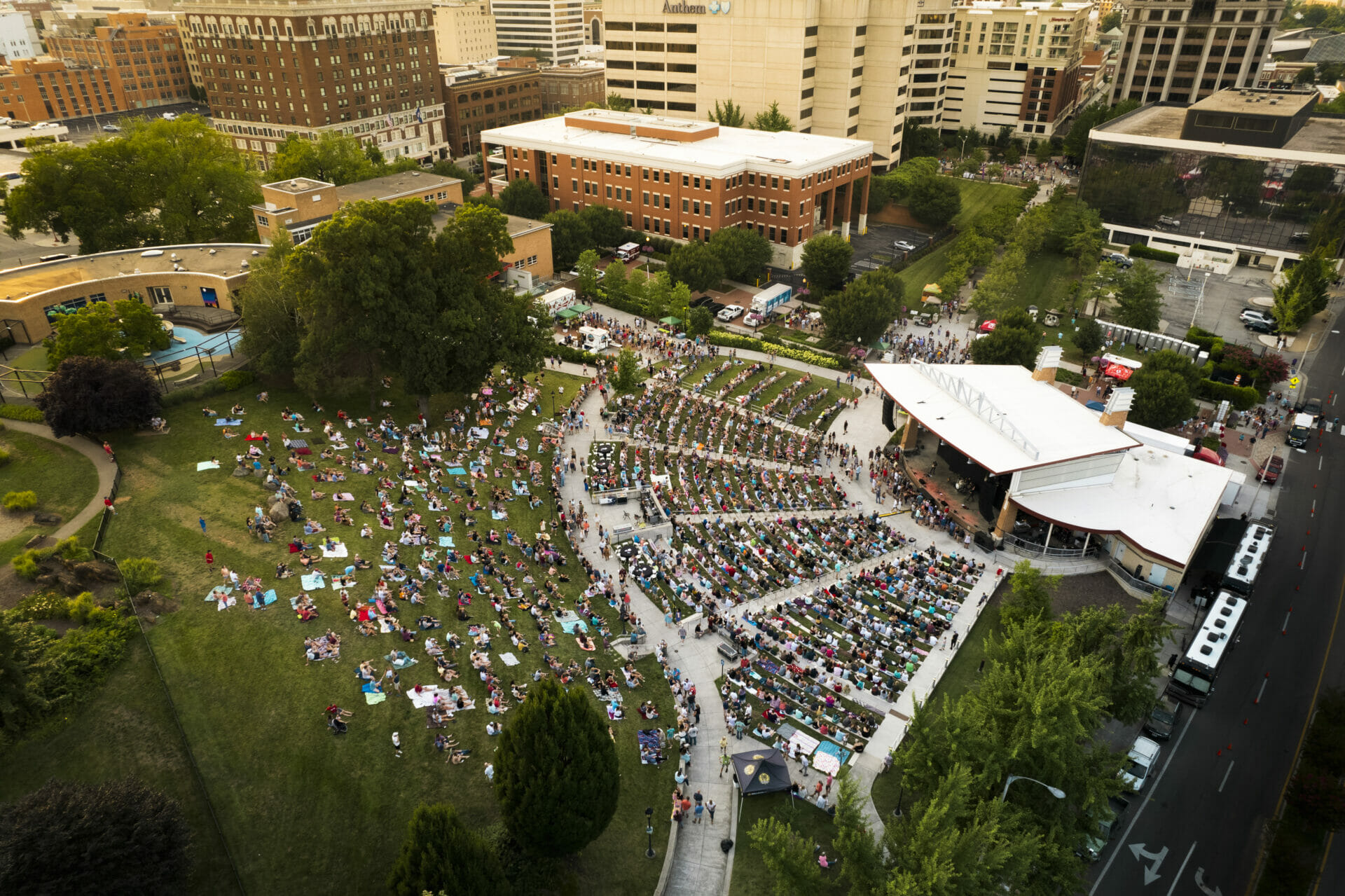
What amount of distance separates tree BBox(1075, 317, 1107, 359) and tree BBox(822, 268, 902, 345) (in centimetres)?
1625

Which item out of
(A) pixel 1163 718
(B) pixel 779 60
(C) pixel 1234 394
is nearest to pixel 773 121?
(B) pixel 779 60

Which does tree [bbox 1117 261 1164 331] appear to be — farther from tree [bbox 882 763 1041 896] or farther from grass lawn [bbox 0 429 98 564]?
grass lawn [bbox 0 429 98 564]

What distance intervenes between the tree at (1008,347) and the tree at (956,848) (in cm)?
4515

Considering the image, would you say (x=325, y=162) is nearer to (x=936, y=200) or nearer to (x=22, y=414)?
(x=22, y=414)

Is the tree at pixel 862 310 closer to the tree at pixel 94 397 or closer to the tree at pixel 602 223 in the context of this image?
the tree at pixel 602 223

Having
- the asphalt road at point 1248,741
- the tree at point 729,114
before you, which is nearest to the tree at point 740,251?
the tree at point 729,114

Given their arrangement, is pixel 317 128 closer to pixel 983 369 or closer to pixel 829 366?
pixel 829 366

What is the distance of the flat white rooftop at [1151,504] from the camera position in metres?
45.4

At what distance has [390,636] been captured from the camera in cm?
3766

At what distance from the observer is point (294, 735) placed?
32812 mm

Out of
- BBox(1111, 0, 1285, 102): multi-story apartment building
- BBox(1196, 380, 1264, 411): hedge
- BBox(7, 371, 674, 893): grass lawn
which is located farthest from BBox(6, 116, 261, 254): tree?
BBox(1111, 0, 1285, 102): multi-story apartment building

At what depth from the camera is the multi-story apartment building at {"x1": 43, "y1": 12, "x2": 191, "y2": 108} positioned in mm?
146375

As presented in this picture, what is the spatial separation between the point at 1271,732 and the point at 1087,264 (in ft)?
199

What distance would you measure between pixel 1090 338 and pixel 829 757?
53035mm
